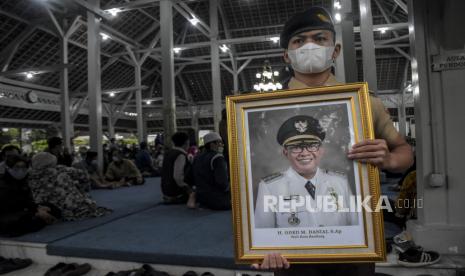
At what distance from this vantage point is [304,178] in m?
1.03

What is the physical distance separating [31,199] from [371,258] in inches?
166

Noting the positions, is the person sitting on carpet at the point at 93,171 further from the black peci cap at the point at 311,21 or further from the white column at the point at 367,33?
the black peci cap at the point at 311,21

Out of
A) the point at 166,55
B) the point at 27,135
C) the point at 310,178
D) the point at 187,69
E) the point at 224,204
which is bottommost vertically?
the point at 224,204

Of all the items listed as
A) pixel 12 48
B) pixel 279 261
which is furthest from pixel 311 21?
pixel 12 48

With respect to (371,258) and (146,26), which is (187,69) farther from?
(371,258)

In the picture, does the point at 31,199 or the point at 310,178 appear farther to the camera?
the point at 31,199

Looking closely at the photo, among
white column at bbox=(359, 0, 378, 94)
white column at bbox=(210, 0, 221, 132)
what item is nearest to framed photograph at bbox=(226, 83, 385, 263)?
white column at bbox=(359, 0, 378, 94)

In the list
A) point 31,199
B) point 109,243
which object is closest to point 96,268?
point 109,243

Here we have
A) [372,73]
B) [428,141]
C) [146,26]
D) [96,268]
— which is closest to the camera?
[428,141]

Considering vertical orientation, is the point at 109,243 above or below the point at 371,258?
below

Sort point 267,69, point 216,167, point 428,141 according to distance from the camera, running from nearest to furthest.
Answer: point 428,141 → point 216,167 → point 267,69

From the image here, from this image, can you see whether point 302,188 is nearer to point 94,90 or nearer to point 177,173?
point 177,173

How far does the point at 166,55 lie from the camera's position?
8812 mm

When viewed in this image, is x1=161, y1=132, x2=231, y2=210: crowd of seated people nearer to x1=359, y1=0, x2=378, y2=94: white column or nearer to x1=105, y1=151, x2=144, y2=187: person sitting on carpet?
x1=105, y1=151, x2=144, y2=187: person sitting on carpet
